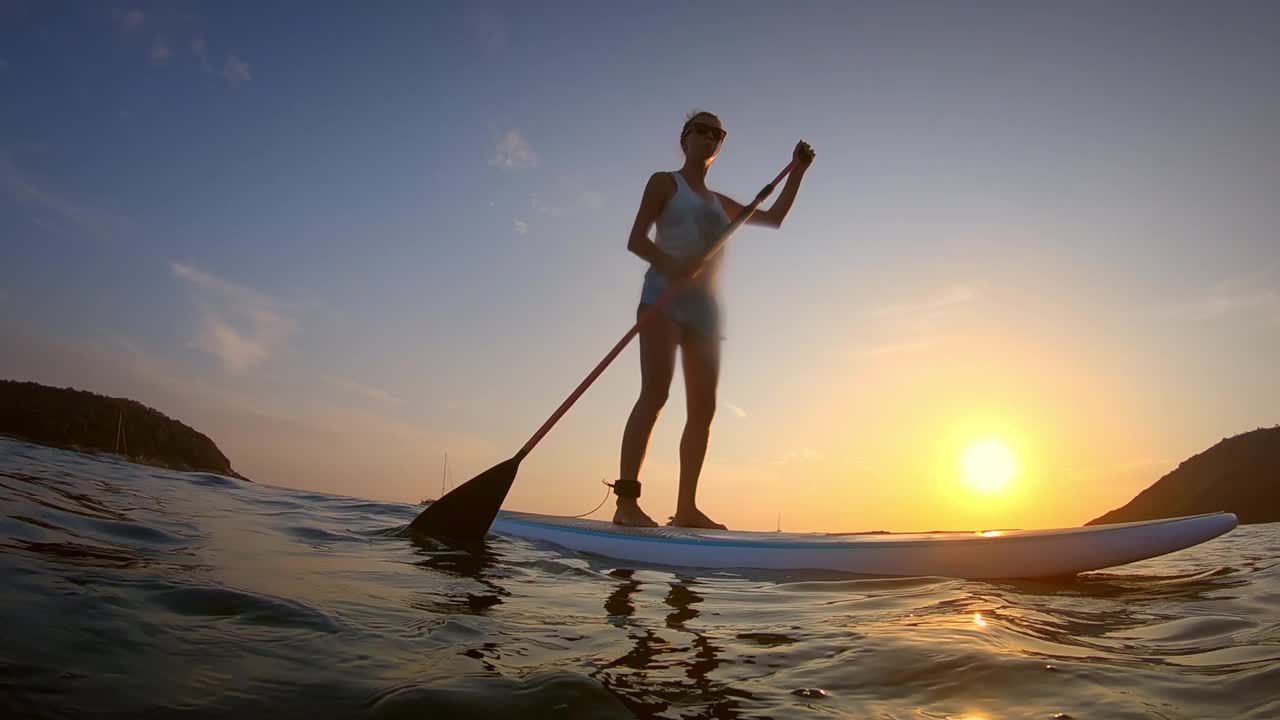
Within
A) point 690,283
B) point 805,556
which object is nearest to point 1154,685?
point 805,556

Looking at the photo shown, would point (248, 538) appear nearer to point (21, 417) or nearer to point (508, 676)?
point (508, 676)

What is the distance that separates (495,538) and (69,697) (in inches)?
145

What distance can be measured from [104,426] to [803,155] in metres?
21.7

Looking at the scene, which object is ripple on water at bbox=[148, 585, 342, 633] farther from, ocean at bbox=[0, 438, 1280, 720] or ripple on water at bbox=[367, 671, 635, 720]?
ripple on water at bbox=[367, 671, 635, 720]

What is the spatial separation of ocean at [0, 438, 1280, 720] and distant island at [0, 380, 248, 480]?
16696 mm

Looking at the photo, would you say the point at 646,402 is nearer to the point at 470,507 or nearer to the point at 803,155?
the point at 470,507

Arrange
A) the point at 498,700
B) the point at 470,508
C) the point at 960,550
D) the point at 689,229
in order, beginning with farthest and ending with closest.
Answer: the point at 689,229, the point at 470,508, the point at 960,550, the point at 498,700

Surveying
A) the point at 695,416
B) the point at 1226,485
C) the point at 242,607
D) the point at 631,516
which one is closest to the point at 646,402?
the point at 695,416

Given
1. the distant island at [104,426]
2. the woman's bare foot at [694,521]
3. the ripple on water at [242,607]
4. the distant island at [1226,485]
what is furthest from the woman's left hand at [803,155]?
the distant island at [1226,485]

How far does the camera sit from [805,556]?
352 cm

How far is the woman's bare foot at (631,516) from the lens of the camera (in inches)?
181

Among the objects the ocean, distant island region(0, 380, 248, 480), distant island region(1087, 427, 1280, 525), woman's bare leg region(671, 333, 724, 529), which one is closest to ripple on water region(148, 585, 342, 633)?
the ocean

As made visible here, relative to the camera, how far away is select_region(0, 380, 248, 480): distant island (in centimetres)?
1831

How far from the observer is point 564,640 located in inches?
71.1
